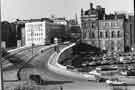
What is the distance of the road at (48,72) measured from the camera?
3602 millimetres

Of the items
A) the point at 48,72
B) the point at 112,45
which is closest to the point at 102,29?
the point at 112,45

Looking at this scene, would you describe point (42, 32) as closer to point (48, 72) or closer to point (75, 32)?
point (75, 32)

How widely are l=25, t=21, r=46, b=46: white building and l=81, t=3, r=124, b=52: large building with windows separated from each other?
58cm

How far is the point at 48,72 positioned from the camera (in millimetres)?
3658

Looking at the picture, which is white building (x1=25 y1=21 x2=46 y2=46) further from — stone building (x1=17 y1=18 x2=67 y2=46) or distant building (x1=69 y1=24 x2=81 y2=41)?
distant building (x1=69 y1=24 x2=81 y2=41)

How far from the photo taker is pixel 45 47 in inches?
147

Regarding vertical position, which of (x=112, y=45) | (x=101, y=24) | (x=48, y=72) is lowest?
(x=48, y=72)

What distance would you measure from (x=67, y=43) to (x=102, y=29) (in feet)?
1.77

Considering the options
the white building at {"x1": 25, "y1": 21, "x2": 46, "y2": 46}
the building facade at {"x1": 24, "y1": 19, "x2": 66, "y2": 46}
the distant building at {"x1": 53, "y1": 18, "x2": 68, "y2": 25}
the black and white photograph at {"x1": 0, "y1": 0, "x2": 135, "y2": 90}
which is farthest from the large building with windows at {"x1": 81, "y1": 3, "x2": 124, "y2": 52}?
the white building at {"x1": 25, "y1": 21, "x2": 46, "y2": 46}

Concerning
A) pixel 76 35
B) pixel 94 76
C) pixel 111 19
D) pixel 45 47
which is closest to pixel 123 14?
pixel 111 19

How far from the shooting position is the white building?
3740 millimetres

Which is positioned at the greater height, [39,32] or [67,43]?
[39,32]

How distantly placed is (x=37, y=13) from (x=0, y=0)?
0.55 m

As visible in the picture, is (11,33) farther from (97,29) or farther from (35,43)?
(97,29)
